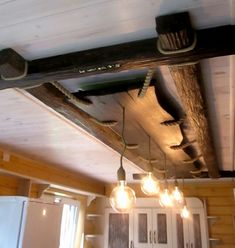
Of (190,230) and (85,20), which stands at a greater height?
(85,20)

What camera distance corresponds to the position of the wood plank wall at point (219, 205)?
4.63 m

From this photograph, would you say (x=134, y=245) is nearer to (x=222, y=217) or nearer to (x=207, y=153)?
(x=222, y=217)

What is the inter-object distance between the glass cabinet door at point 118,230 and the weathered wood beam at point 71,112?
124 inches

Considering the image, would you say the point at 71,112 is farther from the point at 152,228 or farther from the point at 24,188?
the point at 152,228

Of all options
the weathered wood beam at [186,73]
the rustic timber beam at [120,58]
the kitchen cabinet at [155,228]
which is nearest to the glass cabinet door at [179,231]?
the kitchen cabinet at [155,228]

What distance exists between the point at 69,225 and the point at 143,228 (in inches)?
48.1

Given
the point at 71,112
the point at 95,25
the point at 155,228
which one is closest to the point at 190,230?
the point at 155,228

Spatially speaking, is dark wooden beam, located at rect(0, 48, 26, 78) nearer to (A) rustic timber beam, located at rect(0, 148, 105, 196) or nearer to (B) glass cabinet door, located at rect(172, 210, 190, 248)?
(A) rustic timber beam, located at rect(0, 148, 105, 196)

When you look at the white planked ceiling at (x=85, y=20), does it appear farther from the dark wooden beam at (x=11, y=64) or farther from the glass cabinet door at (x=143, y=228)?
the glass cabinet door at (x=143, y=228)

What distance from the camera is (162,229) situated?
15.7 feet

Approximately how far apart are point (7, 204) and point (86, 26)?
7.68 ft

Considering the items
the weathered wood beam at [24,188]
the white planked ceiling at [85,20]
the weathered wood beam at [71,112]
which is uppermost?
the white planked ceiling at [85,20]

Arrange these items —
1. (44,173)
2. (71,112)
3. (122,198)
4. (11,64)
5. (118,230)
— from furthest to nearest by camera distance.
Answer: (118,230), (44,173), (122,198), (71,112), (11,64)

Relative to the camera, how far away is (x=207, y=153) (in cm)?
228
